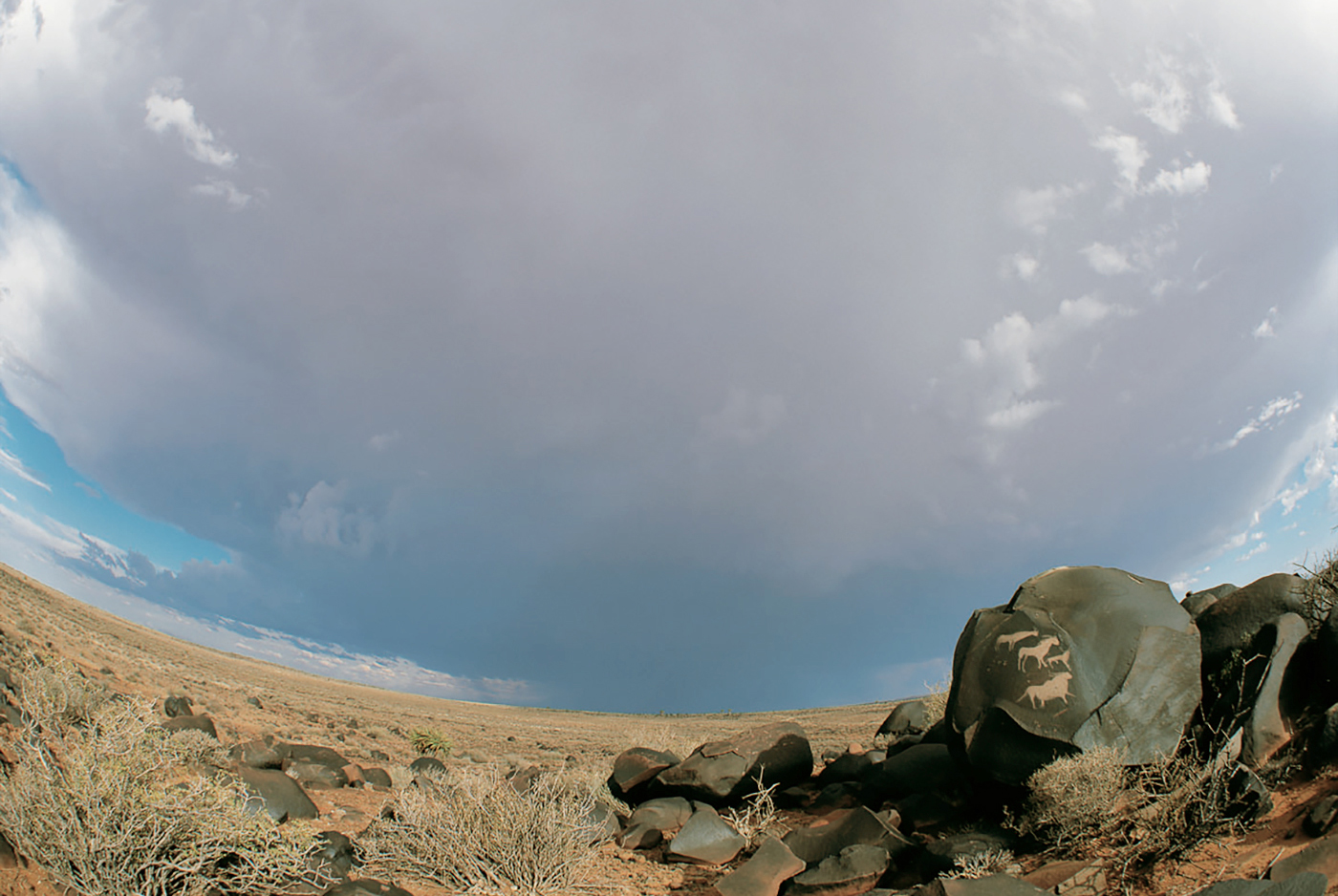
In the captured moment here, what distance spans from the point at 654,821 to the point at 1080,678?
21.5ft

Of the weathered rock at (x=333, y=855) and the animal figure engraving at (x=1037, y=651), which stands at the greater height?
the animal figure engraving at (x=1037, y=651)

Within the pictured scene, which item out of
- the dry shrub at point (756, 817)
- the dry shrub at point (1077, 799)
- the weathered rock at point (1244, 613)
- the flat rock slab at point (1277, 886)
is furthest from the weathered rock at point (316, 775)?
the weathered rock at point (1244, 613)

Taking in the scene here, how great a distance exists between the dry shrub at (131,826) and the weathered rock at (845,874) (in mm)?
5510

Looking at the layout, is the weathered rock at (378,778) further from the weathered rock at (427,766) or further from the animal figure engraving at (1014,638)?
the animal figure engraving at (1014,638)

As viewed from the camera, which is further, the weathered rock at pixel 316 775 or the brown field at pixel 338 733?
the weathered rock at pixel 316 775

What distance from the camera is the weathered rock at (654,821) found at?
9570 millimetres

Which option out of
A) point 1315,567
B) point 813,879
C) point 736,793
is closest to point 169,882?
point 813,879

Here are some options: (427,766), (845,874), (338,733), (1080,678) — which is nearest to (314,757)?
(427,766)

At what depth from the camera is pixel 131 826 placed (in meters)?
6.18

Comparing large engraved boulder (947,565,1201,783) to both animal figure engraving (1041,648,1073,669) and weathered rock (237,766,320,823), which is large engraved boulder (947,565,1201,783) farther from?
weathered rock (237,766,320,823)

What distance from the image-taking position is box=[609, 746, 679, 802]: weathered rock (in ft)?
39.1

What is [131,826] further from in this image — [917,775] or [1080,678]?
[1080,678]

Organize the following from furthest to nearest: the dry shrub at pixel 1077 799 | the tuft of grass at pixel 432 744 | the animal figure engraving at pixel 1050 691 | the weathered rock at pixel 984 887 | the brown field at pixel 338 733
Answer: the tuft of grass at pixel 432 744 → the brown field at pixel 338 733 → the animal figure engraving at pixel 1050 691 → the dry shrub at pixel 1077 799 → the weathered rock at pixel 984 887

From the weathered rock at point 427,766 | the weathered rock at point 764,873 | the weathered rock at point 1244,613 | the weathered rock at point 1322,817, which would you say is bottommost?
the weathered rock at point 427,766
